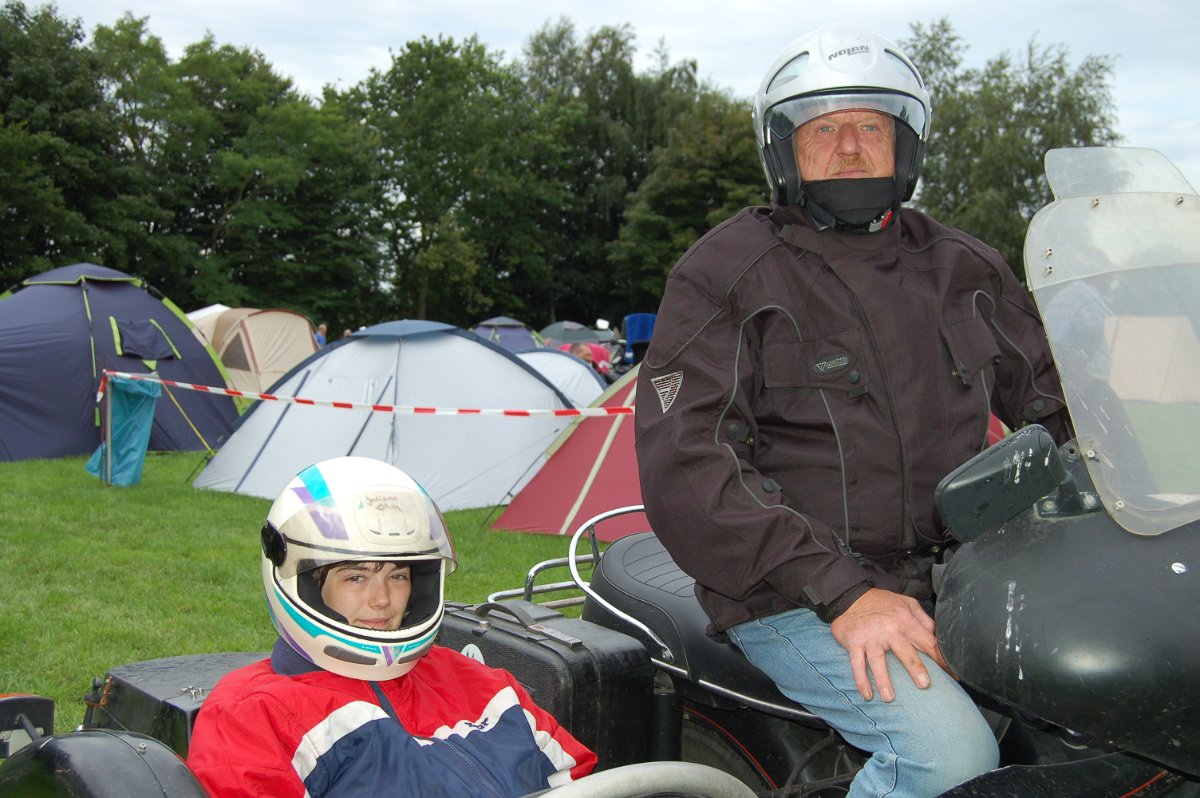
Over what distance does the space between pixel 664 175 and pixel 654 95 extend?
7900mm

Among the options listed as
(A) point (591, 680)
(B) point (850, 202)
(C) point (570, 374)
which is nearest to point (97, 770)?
(A) point (591, 680)

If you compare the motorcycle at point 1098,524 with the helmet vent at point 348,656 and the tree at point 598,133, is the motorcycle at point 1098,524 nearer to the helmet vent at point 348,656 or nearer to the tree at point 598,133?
the helmet vent at point 348,656

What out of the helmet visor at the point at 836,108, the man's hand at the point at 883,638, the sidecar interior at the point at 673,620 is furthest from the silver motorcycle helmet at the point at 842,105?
the sidecar interior at the point at 673,620

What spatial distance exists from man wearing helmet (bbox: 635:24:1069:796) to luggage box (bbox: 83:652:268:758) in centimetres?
114

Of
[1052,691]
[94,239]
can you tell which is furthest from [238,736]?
[94,239]

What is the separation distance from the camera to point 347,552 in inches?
92.1

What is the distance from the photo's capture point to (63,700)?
4836mm

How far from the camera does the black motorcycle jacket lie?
6.96 feet

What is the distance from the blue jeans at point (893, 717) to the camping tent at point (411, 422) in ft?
27.6

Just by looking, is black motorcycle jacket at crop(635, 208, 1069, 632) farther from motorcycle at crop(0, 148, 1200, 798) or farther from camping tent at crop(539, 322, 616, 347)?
camping tent at crop(539, 322, 616, 347)

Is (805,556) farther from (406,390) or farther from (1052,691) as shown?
(406,390)

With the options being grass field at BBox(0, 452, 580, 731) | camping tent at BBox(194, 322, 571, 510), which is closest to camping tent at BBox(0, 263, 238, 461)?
grass field at BBox(0, 452, 580, 731)

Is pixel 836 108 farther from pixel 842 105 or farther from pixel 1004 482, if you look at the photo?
pixel 1004 482

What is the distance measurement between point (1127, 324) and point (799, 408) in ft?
2.16
